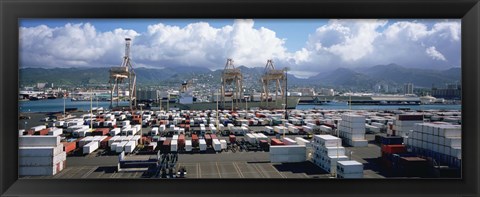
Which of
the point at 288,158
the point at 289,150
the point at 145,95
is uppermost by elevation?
the point at 145,95

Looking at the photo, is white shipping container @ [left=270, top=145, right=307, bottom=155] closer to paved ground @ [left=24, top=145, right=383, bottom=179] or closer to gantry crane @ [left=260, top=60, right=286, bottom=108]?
paved ground @ [left=24, top=145, right=383, bottom=179]

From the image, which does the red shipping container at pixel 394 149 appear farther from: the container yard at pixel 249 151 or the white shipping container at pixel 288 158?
the white shipping container at pixel 288 158

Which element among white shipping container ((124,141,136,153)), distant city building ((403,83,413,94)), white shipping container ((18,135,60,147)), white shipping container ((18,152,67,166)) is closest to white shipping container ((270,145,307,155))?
white shipping container ((124,141,136,153))

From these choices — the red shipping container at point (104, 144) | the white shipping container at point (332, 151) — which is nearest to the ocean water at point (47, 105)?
the red shipping container at point (104, 144)

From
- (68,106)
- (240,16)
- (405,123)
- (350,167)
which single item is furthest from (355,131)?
(68,106)

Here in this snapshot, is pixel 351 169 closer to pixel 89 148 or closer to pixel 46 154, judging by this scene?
pixel 46 154
